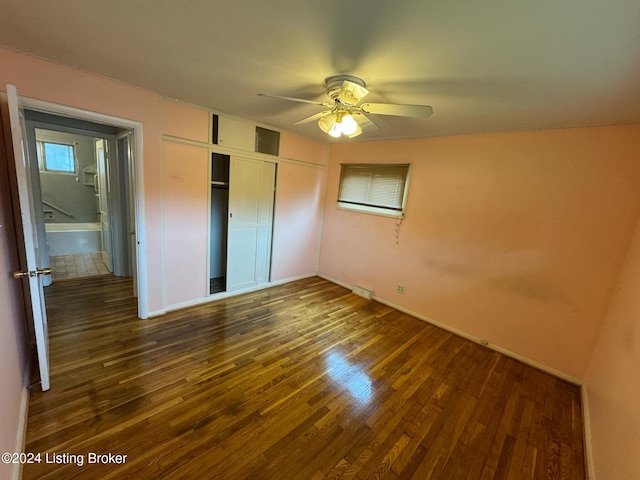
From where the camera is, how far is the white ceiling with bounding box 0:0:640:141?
106cm

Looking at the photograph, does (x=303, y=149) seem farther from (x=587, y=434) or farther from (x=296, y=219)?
(x=587, y=434)

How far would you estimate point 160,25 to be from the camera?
1.33 m

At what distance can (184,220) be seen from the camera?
9.64 feet

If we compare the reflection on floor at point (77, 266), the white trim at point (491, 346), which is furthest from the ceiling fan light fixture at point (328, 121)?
the reflection on floor at point (77, 266)

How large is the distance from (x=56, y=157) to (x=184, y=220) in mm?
4998

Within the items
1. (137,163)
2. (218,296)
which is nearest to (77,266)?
(218,296)

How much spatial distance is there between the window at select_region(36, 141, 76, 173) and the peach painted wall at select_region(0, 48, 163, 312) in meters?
4.79

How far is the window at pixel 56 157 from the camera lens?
5313 mm

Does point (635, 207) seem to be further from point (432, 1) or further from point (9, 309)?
point (9, 309)

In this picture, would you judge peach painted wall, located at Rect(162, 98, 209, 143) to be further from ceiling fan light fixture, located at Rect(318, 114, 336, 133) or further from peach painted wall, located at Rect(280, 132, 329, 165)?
ceiling fan light fixture, located at Rect(318, 114, 336, 133)

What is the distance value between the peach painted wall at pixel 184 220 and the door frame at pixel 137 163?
21 cm

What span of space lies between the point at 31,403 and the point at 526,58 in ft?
11.8

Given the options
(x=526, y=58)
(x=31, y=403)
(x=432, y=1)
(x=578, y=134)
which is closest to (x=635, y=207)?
(x=578, y=134)

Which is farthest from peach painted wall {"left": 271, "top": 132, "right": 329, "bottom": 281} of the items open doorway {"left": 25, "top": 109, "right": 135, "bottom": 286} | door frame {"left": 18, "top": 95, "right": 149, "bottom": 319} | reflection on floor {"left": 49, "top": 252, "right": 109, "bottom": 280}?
reflection on floor {"left": 49, "top": 252, "right": 109, "bottom": 280}
